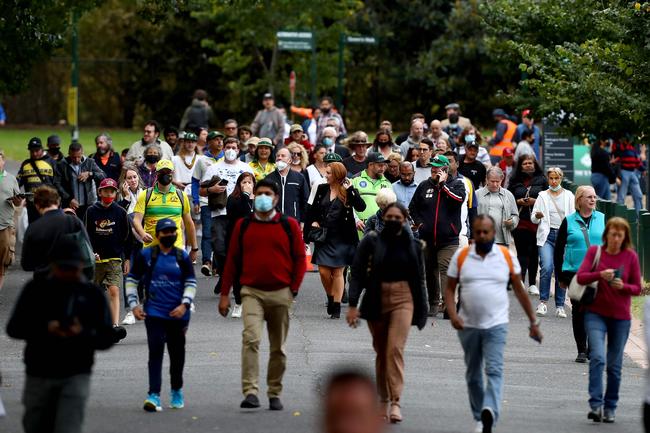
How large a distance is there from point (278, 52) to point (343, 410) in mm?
46809

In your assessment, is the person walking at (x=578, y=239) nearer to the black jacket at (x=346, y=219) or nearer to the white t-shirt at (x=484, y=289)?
the black jacket at (x=346, y=219)

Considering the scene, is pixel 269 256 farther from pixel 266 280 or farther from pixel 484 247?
pixel 484 247

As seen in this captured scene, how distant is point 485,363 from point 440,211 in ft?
20.3

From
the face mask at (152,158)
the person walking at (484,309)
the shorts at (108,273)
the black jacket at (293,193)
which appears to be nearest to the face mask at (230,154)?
the black jacket at (293,193)

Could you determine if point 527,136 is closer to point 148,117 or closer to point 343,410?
point 343,410

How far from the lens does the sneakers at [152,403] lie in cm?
1142

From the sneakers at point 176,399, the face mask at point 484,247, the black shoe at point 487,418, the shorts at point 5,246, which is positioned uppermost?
the face mask at point 484,247

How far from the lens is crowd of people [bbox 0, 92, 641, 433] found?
34.9 ft

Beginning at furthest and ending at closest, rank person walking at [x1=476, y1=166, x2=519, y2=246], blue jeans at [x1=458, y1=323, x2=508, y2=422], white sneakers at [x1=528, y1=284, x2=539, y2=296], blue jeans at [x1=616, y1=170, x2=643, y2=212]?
1. blue jeans at [x1=616, y1=170, x2=643, y2=212]
2. white sneakers at [x1=528, y1=284, x2=539, y2=296]
3. person walking at [x1=476, y1=166, x2=519, y2=246]
4. blue jeans at [x1=458, y1=323, x2=508, y2=422]

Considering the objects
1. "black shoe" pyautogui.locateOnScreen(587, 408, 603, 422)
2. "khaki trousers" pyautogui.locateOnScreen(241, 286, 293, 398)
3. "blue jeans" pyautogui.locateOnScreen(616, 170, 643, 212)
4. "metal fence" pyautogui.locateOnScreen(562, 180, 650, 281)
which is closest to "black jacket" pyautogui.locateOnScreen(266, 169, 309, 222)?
"metal fence" pyautogui.locateOnScreen(562, 180, 650, 281)

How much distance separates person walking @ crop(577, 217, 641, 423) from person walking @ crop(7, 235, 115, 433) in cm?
425

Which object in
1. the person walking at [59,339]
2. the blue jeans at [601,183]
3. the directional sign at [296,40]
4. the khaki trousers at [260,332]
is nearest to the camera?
the person walking at [59,339]

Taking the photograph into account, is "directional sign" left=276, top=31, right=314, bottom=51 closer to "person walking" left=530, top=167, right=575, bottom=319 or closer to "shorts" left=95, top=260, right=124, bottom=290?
"person walking" left=530, top=167, right=575, bottom=319

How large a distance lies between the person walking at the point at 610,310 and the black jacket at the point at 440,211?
526cm
